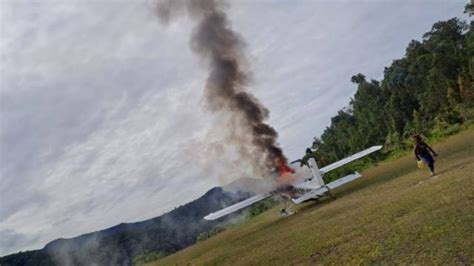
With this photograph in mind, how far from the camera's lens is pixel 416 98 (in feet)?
192

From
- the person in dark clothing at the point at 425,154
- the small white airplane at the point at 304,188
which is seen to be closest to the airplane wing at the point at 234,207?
the small white airplane at the point at 304,188

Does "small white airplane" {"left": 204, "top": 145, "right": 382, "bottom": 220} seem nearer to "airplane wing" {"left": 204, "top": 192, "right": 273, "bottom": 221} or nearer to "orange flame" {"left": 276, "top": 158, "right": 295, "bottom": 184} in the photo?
"airplane wing" {"left": 204, "top": 192, "right": 273, "bottom": 221}

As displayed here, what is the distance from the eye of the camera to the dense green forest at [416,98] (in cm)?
4675

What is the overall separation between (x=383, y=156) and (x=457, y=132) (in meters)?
10.8

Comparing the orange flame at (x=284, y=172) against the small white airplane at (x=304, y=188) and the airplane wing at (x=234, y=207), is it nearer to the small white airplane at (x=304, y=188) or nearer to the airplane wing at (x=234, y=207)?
the small white airplane at (x=304, y=188)

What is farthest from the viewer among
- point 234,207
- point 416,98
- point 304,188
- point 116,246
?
point 116,246

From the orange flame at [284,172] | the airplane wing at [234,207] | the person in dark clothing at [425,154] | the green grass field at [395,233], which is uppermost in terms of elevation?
the orange flame at [284,172]

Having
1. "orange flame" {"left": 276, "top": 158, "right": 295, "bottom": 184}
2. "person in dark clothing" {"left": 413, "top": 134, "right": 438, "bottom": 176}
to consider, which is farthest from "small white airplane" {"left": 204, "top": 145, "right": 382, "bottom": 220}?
"person in dark clothing" {"left": 413, "top": 134, "right": 438, "bottom": 176}

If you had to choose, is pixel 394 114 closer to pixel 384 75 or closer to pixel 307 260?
pixel 384 75

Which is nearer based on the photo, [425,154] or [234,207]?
[425,154]

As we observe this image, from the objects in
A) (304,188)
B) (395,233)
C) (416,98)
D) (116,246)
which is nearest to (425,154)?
(395,233)

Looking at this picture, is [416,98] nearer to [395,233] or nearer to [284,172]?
[284,172]

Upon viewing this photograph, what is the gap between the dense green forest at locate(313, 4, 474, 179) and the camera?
1841 inches

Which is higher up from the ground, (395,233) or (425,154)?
(425,154)
